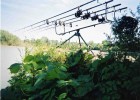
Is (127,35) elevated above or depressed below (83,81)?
above

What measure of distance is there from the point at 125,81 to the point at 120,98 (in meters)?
0.29

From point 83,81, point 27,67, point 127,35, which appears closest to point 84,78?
point 83,81

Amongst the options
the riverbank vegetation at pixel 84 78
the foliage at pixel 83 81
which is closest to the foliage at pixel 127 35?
the riverbank vegetation at pixel 84 78

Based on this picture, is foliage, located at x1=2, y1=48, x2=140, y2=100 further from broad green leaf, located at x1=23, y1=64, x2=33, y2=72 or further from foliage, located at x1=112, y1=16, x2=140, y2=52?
foliage, located at x1=112, y1=16, x2=140, y2=52

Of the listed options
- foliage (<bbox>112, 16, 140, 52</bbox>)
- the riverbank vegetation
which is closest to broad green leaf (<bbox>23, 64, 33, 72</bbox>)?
the riverbank vegetation

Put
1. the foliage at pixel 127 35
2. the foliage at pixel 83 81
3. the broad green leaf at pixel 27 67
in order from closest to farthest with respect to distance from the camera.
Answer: the foliage at pixel 83 81, the broad green leaf at pixel 27 67, the foliage at pixel 127 35

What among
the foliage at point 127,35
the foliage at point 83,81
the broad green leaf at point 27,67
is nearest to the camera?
the foliage at point 83,81

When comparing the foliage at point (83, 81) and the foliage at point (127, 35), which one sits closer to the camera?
the foliage at point (83, 81)

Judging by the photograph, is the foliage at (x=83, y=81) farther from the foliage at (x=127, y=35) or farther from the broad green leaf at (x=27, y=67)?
the foliage at (x=127, y=35)

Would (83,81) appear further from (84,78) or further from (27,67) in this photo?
(27,67)

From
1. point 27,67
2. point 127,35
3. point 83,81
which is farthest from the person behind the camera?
point 127,35

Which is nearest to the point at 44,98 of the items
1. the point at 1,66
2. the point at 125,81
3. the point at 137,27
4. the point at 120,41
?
the point at 125,81

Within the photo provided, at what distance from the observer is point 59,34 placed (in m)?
8.46

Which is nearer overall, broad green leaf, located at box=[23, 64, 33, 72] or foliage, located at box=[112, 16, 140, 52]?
broad green leaf, located at box=[23, 64, 33, 72]
